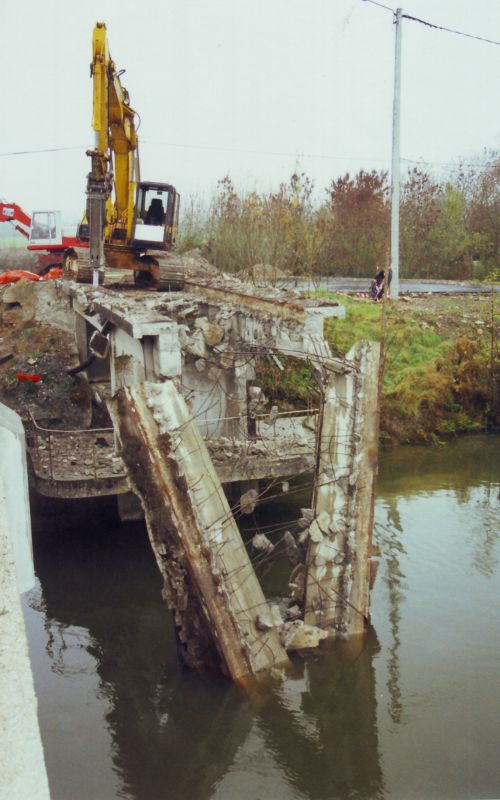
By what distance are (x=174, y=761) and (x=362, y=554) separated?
2.57 meters

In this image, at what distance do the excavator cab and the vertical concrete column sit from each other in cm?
841

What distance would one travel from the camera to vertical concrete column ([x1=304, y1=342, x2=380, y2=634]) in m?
7.04

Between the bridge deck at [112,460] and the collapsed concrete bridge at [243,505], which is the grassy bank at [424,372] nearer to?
the bridge deck at [112,460]

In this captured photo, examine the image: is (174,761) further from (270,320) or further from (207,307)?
(207,307)

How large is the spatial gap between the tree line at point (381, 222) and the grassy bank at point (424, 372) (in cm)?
344

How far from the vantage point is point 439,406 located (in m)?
15.6

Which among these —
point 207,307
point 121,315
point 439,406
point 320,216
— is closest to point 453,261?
point 320,216

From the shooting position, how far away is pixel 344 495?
706cm

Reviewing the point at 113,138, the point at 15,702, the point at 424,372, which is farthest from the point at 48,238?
the point at 15,702

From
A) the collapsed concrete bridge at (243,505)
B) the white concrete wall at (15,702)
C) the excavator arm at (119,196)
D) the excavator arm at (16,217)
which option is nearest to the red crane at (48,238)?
the excavator arm at (16,217)

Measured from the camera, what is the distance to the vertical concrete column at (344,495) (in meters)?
7.04

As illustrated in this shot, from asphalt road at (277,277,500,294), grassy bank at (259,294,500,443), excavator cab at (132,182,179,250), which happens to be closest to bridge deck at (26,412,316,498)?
grassy bank at (259,294,500,443)

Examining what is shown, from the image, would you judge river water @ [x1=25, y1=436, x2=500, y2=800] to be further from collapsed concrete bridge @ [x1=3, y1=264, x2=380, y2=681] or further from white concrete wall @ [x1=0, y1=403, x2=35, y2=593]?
white concrete wall @ [x1=0, y1=403, x2=35, y2=593]

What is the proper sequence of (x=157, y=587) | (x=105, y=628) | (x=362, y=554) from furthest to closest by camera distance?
(x=157, y=587)
(x=105, y=628)
(x=362, y=554)
